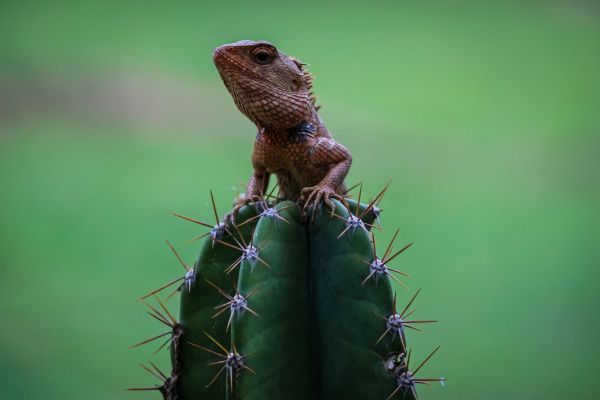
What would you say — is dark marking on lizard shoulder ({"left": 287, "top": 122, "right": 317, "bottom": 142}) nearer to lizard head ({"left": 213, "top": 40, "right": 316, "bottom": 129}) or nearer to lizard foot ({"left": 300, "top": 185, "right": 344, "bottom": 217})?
lizard head ({"left": 213, "top": 40, "right": 316, "bottom": 129})

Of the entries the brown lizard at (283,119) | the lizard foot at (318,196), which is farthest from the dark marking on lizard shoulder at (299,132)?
the lizard foot at (318,196)

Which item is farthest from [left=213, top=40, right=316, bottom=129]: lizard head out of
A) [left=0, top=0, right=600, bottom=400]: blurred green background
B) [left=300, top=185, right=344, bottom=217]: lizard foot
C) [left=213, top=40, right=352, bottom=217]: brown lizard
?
[left=0, top=0, right=600, bottom=400]: blurred green background

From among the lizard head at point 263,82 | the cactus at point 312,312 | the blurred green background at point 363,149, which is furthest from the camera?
the blurred green background at point 363,149

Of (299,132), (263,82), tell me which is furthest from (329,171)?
(263,82)

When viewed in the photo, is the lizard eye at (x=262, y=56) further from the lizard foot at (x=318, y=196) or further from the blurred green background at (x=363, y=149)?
the blurred green background at (x=363, y=149)

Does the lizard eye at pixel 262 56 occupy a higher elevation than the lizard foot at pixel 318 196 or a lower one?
higher

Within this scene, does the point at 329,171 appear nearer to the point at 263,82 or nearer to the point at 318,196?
the point at 318,196
